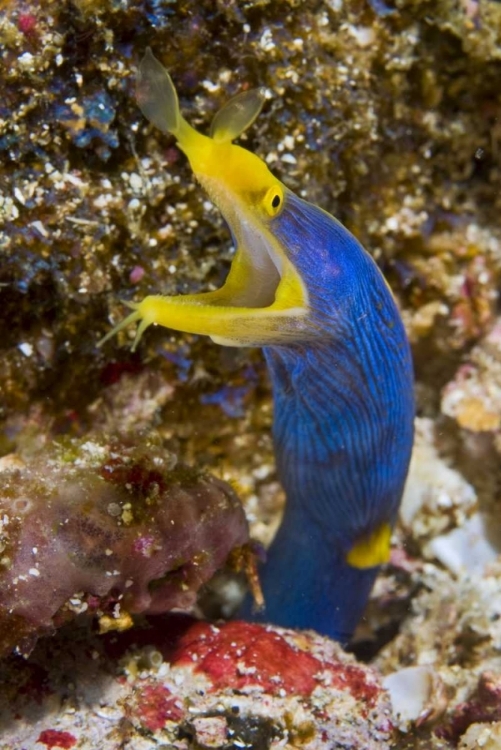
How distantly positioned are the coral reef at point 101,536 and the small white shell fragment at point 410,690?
1020 mm

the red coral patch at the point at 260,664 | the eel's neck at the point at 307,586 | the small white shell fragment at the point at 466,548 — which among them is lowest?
the red coral patch at the point at 260,664

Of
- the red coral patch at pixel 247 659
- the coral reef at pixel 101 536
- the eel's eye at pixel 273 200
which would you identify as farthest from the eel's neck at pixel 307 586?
the eel's eye at pixel 273 200

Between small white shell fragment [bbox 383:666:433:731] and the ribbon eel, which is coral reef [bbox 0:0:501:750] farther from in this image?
the ribbon eel

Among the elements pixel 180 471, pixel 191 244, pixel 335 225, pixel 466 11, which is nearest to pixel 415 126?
pixel 466 11

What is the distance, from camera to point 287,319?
6.53ft

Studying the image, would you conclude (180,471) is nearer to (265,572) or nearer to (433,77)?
(265,572)

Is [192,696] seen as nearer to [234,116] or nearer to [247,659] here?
[247,659]

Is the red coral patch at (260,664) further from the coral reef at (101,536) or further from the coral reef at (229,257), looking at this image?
the coral reef at (101,536)

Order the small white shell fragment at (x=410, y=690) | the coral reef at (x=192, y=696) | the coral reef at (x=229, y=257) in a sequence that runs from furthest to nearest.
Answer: the small white shell fragment at (x=410, y=690) → the coral reef at (x=229, y=257) → the coral reef at (x=192, y=696)

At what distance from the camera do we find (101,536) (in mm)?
2125

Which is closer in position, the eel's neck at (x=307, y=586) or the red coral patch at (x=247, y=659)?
the red coral patch at (x=247, y=659)

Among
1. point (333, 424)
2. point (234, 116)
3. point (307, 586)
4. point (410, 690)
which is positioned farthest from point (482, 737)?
point (234, 116)

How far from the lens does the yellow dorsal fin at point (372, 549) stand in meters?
3.02

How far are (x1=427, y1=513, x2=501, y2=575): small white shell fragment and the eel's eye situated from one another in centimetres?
263
